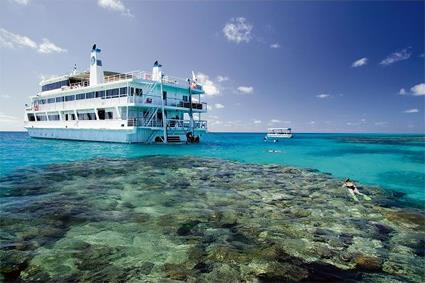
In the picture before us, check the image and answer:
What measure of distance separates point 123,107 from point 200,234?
33640 mm

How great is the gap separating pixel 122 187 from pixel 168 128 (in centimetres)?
2767

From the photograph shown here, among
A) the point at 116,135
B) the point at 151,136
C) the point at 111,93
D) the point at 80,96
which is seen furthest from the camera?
the point at 80,96

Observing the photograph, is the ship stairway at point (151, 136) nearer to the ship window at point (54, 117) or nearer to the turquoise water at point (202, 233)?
the ship window at point (54, 117)

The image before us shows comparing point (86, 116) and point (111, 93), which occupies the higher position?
point (111, 93)

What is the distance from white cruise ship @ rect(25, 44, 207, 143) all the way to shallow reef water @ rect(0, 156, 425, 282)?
24.9m

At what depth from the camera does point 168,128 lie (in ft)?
132

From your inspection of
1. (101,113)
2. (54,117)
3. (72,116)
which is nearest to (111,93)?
(101,113)

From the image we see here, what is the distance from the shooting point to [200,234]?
755cm

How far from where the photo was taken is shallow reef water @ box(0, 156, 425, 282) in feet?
18.8

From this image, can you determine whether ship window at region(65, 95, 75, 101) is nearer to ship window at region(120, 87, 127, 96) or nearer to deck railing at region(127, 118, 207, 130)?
ship window at region(120, 87, 127, 96)

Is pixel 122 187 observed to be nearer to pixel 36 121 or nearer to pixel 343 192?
pixel 343 192

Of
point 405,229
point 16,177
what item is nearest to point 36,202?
point 16,177

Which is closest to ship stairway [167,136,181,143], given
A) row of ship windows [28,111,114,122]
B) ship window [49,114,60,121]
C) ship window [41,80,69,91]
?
row of ship windows [28,111,114,122]

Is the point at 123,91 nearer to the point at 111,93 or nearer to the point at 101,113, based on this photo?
the point at 111,93
